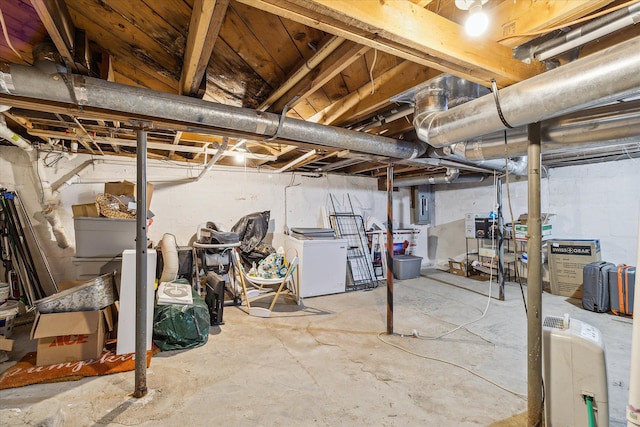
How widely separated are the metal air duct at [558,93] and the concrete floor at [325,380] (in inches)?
72.5

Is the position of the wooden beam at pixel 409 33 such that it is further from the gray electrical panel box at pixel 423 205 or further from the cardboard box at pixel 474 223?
the gray electrical panel box at pixel 423 205

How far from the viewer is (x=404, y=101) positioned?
2.11 metres

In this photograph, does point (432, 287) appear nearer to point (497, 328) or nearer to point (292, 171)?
point (497, 328)

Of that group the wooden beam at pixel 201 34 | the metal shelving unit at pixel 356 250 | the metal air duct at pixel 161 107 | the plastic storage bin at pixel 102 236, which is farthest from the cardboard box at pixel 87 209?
the metal shelving unit at pixel 356 250

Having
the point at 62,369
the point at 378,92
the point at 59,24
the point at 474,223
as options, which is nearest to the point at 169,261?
the point at 62,369

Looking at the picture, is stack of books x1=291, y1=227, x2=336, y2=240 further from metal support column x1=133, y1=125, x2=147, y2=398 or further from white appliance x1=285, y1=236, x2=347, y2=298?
metal support column x1=133, y1=125, x2=147, y2=398

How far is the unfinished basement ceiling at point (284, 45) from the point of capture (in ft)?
3.74

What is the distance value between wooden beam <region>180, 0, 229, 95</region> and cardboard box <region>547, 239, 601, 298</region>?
17.4 feet

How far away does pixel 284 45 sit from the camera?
5.37 ft

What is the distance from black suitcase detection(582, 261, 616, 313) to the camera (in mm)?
3568

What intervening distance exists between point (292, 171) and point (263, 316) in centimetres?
277

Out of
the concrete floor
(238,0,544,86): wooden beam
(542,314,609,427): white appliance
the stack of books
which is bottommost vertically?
the concrete floor

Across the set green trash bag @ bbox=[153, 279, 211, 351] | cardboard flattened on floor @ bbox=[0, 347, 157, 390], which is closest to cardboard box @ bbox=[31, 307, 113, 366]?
cardboard flattened on floor @ bbox=[0, 347, 157, 390]

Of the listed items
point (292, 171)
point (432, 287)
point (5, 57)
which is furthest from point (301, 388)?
point (292, 171)
